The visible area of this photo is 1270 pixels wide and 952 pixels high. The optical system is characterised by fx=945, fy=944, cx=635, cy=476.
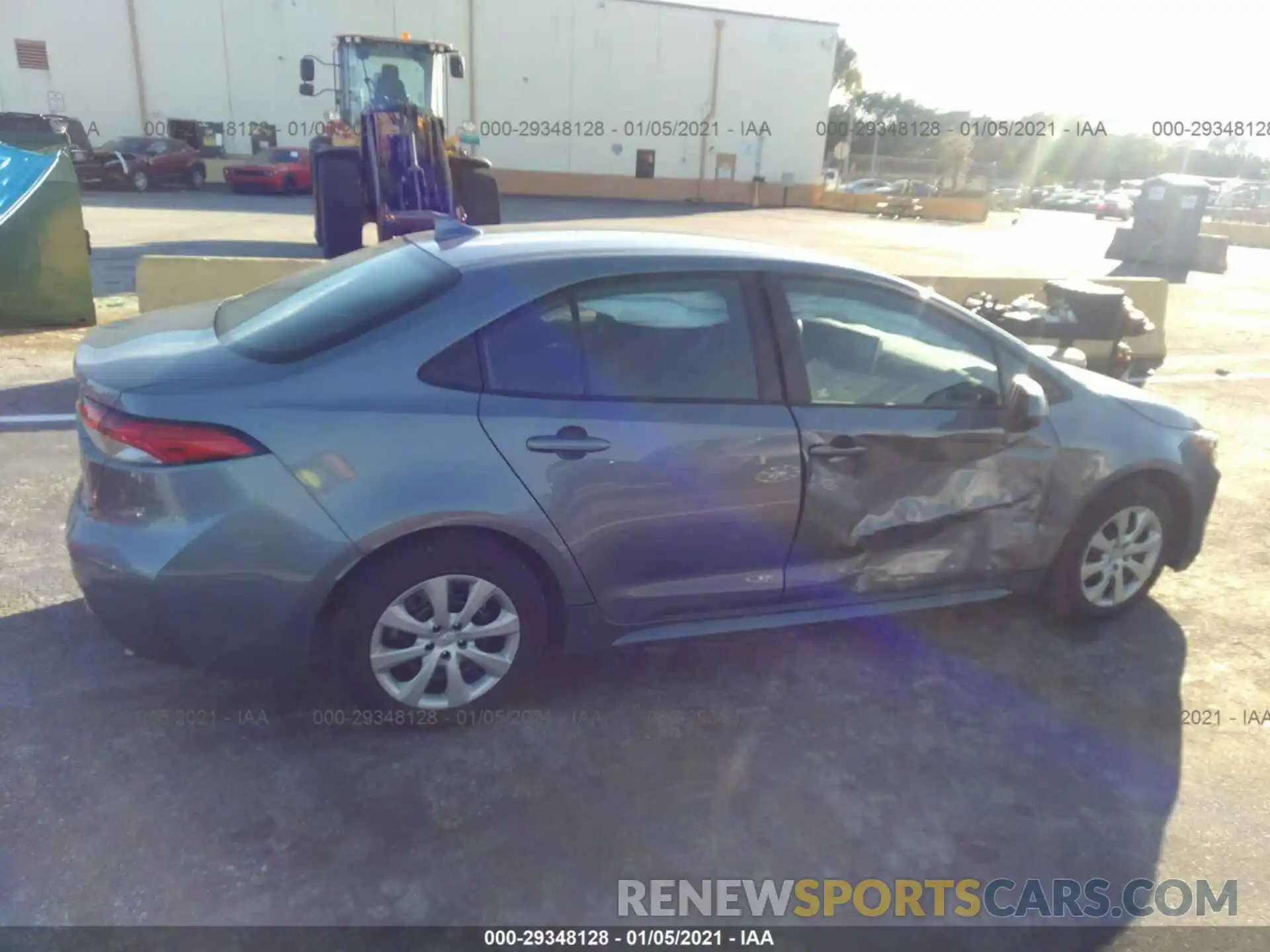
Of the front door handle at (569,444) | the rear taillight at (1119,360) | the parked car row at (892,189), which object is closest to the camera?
the front door handle at (569,444)

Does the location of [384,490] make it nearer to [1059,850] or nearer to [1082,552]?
[1059,850]

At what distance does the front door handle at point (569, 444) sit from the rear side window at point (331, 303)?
0.59 m

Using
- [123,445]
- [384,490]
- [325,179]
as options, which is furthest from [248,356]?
[325,179]

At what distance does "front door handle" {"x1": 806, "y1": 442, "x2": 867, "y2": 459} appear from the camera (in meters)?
Result: 3.29

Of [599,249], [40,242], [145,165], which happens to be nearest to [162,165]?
[145,165]

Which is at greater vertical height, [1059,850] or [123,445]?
[123,445]

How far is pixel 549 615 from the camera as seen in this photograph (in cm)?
323

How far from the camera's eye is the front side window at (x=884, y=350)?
3.39 meters

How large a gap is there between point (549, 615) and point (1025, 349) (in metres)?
2.14

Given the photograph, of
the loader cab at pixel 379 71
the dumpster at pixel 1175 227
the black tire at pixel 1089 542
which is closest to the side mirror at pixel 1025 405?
the black tire at pixel 1089 542

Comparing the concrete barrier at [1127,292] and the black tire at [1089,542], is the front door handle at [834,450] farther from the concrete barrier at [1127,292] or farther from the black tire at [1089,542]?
the concrete barrier at [1127,292]

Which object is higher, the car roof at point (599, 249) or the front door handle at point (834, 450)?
the car roof at point (599, 249)

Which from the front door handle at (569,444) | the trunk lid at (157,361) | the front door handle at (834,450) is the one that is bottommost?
the front door handle at (834,450)

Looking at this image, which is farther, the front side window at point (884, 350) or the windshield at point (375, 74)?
the windshield at point (375, 74)
